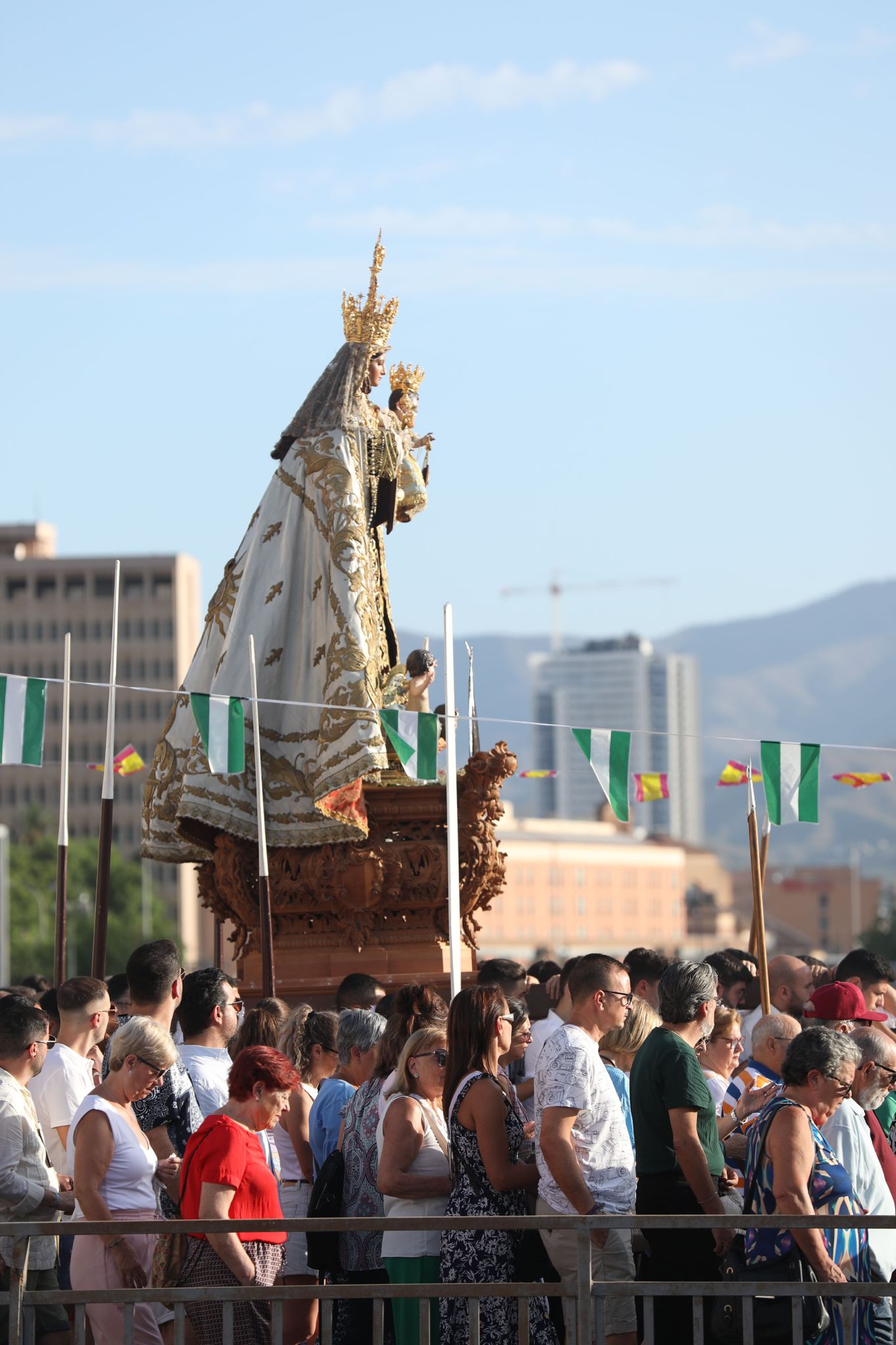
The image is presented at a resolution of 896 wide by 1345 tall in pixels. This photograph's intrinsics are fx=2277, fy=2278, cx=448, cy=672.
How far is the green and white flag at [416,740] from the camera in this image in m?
14.1

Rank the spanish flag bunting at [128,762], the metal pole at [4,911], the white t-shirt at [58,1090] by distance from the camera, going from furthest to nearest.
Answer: the metal pole at [4,911] < the spanish flag bunting at [128,762] < the white t-shirt at [58,1090]

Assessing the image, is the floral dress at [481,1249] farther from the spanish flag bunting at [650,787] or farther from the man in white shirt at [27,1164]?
the spanish flag bunting at [650,787]

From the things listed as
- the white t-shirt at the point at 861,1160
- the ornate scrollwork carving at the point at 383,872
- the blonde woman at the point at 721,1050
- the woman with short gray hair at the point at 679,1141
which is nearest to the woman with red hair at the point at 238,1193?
the woman with short gray hair at the point at 679,1141

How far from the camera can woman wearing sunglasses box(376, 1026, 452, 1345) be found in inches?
326

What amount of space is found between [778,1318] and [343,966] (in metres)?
7.33

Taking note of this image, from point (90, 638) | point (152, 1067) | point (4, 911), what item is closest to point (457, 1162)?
point (152, 1067)

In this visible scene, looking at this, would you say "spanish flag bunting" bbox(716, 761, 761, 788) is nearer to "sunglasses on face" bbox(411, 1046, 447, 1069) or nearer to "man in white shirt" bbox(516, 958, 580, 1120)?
"man in white shirt" bbox(516, 958, 580, 1120)

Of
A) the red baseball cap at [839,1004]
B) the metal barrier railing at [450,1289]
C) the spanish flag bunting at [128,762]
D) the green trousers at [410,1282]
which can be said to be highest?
the spanish flag bunting at [128,762]

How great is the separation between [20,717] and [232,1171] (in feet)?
22.2

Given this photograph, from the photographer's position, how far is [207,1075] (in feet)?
31.2

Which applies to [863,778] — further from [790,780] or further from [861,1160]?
[861,1160]

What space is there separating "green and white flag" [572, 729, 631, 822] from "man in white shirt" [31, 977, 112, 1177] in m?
5.87

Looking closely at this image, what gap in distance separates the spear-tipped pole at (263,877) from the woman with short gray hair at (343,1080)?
14.0 ft

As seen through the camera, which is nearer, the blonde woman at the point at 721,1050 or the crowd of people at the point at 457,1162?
the crowd of people at the point at 457,1162
